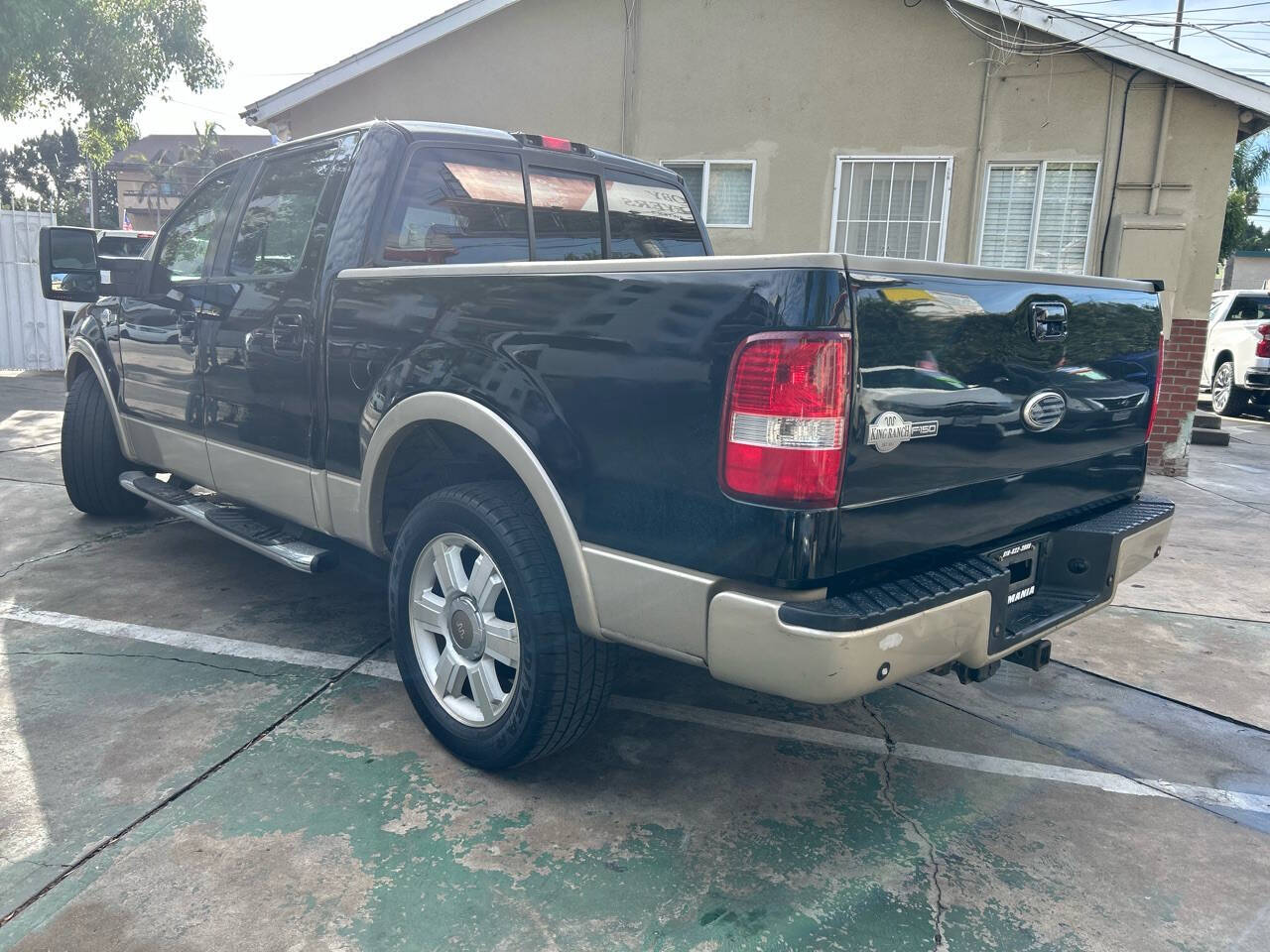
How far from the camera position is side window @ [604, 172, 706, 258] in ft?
13.6

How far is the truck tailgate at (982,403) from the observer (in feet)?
7.07

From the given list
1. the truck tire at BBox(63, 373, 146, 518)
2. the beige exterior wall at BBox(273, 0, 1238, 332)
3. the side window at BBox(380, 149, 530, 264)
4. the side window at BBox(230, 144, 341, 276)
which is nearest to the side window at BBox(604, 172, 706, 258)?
the side window at BBox(380, 149, 530, 264)

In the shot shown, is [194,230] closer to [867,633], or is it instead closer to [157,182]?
[867,633]

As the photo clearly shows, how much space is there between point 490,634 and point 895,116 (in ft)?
25.2

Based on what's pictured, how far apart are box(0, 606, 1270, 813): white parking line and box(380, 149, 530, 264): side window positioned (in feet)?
5.27

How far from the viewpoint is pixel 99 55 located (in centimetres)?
1677

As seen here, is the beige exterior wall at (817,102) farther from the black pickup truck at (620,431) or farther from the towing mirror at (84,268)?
the towing mirror at (84,268)

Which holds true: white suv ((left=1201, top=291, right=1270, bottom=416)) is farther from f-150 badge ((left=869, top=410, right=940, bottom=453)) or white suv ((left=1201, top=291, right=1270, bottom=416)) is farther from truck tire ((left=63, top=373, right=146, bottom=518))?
truck tire ((left=63, top=373, right=146, bottom=518))

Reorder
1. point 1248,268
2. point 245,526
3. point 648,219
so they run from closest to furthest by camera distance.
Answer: point 245,526 < point 648,219 < point 1248,268

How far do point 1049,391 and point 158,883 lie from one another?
8.78ft

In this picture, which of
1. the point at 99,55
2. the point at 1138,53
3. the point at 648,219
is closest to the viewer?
the point at 648,219

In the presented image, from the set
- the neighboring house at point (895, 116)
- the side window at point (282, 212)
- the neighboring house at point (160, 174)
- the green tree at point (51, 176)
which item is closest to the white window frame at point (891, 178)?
the neighboring house at point (895, 116)

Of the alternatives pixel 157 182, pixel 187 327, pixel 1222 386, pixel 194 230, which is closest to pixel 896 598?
pixel 187 327

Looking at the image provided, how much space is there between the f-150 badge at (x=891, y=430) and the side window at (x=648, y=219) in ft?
6.72
